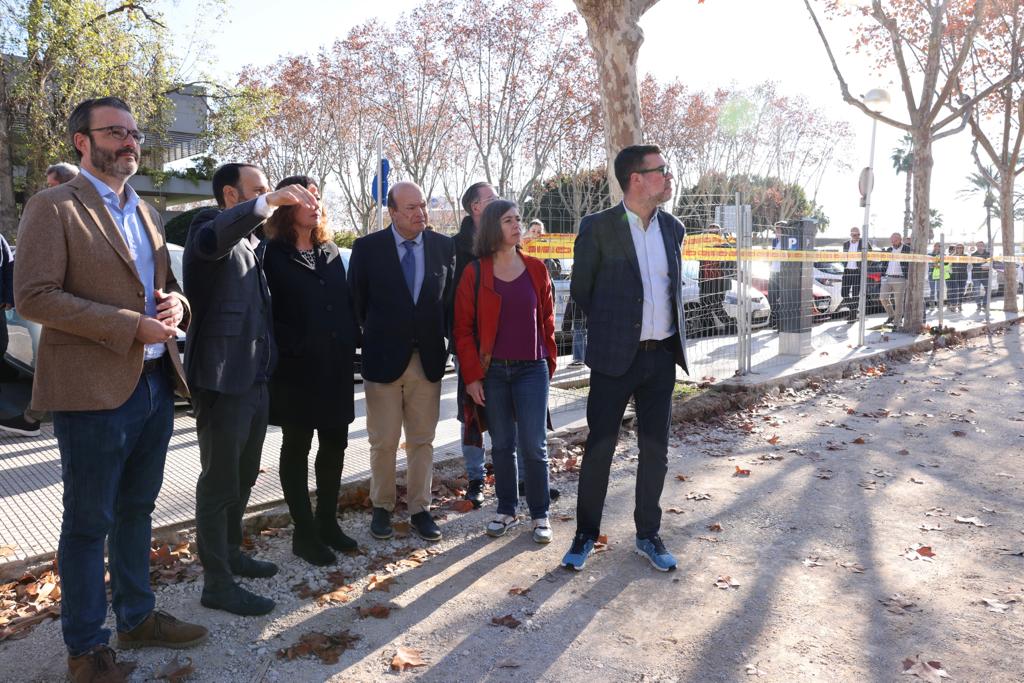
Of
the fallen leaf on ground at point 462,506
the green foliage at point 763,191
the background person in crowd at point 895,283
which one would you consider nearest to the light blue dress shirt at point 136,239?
the fallen leaf on ground at point 462,506

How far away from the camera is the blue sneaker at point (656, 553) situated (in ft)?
13.3

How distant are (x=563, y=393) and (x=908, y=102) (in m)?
12.0

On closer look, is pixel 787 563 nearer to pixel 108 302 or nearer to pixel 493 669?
pixel 493 669

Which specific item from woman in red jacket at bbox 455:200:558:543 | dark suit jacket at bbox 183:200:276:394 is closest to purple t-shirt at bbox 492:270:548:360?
woman in red jacket at bbox 455:200:558:543

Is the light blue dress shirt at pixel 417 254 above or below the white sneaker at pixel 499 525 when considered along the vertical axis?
above

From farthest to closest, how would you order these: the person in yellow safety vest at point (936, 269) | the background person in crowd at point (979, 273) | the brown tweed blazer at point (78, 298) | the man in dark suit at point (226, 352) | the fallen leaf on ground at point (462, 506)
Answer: the background person in crowd at point (979, 273) < the person in yellow safety vest at point (936, 269) < the fallen leaf on ground at point (462, 506) < the man in dark suit at point (226, 352) < the brown tweed blazer at point (78, 298)

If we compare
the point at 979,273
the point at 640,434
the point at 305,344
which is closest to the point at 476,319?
the point at 305,344

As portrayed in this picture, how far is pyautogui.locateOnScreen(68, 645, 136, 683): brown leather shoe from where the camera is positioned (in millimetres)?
2832

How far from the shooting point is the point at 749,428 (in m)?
7.45

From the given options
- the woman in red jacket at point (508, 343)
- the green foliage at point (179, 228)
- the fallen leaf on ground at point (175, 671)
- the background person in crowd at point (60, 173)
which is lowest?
the fallen leaf on ground at point (175, 671)

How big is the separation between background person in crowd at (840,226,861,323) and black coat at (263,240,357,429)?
1332cm

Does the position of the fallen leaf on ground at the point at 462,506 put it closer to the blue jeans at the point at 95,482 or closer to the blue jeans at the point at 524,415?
the blue jeans at the point at 524,415

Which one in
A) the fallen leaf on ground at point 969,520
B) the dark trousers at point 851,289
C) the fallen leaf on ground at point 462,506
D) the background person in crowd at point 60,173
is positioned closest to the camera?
the fallen leaf on ground at point 969,520

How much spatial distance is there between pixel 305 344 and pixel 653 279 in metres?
1.81
